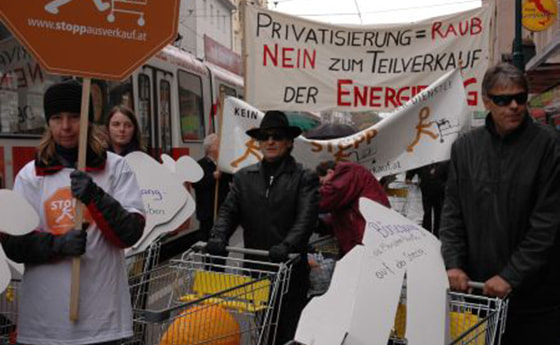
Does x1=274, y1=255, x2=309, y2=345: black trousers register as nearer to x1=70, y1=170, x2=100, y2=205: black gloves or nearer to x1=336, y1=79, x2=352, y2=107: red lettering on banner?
x1=70, y1=170, x2=100, y2=205: black gloves

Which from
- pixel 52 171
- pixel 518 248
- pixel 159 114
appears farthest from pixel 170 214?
pixel 159 114

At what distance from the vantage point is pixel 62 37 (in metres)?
2.92

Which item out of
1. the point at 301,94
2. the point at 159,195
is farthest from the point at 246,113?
the point at 159,195

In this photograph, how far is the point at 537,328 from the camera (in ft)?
9.75

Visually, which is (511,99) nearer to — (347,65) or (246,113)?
(246,113)

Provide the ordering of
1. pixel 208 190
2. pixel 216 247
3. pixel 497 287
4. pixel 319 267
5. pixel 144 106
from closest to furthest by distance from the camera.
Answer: pixel 497 287
pixel 216 247
pixel 319 267
pixel 208 190
pixel 144 106

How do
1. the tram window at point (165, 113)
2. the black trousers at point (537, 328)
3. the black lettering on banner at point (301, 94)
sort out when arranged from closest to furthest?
the black trousers at point (537, 328) < the black lettering on banner at point (301, 94) < the tram window at point (165, 113)

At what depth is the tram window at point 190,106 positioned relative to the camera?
11.3m

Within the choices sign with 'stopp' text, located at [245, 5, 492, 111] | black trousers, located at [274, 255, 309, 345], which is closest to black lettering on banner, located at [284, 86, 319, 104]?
sign with 'stopp' text, located at [245, 5, 492, 111]

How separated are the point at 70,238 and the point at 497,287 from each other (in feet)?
5.93

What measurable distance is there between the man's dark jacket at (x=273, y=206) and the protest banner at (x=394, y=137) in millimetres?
1596

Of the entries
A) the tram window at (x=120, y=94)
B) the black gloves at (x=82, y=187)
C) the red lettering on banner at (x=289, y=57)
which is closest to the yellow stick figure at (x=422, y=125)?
the red lettering on banner at (x=289, y=57)

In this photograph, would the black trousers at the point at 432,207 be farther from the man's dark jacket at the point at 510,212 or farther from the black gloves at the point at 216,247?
the man's dark jacket at the point at 510,212

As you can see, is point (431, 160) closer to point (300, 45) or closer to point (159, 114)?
point (300, 45)
